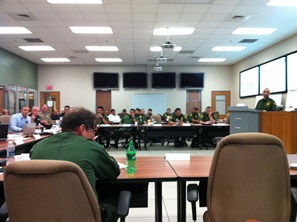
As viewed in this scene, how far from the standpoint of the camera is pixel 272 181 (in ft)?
4.89

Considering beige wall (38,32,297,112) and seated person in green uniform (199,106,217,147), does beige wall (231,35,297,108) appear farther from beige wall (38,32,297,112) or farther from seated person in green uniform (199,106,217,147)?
seated person in green uniform (199,106,217,147)

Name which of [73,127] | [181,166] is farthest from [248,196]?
[73,127]

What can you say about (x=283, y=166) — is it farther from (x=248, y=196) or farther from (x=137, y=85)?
(x=137, y=85)

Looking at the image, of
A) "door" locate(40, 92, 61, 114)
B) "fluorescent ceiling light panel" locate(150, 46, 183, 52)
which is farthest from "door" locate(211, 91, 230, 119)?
"door" locate(40, 92, 61, 114)

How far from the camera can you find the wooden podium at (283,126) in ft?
16.4

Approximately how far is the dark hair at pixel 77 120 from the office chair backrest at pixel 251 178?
0.84 m

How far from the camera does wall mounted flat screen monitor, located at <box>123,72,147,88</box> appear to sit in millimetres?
12820

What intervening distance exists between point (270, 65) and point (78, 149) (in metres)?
9.30

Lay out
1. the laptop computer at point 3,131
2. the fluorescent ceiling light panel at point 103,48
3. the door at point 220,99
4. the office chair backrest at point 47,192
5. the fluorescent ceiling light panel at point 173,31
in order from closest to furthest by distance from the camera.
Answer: the office chair backrest at point 47,192 → the laptop computer at point 3,131 → the fluorescent ceiling light panel at point 173,31 → the fluorescent ceiling light panel at point 103,48 → the door at point 220,99

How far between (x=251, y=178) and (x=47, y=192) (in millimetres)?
1105

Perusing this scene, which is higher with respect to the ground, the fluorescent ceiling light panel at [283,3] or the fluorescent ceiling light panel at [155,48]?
the fluorescent ceiling light panel at [283,3]

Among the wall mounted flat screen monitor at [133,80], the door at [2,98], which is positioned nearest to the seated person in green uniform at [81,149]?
the door at [2,98]

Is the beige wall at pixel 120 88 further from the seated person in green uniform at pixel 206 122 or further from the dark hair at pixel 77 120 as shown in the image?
the dark hair at pixel 77 120

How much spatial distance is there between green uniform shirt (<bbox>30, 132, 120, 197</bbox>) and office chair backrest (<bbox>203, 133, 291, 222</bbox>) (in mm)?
668
